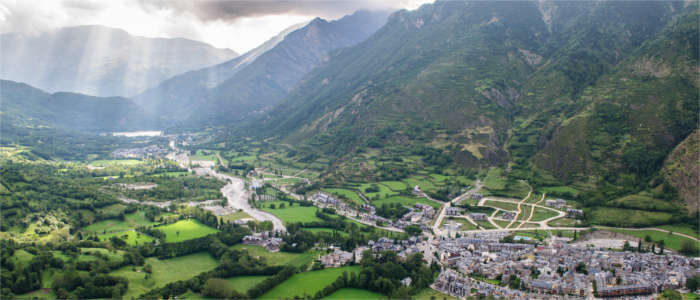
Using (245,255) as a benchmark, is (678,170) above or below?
above

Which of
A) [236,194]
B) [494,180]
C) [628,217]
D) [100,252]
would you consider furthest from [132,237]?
[628,217]

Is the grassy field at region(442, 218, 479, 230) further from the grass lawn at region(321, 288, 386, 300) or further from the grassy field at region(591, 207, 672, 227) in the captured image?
the grass lawn at region(321, 288, 386, 300)

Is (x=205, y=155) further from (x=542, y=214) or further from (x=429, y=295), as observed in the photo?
(x=429, y=295)

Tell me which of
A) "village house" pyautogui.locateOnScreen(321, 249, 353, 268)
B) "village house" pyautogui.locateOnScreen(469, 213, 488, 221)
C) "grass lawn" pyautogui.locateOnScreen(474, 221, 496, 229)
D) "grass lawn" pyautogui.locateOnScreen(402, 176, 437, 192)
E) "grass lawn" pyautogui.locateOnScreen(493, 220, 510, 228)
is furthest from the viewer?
"grass lawn" pyautogui.locateOnScreen(402, 176, 437, 192)

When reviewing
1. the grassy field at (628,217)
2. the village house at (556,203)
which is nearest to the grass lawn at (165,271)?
the village house at (556,203)

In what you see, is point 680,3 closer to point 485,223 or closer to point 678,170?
point 678,170

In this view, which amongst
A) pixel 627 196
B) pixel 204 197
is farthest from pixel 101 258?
pixel 627 196

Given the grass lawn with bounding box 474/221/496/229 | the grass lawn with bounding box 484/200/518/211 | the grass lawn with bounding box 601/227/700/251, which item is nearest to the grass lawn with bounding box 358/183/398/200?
the grass lawn with bounding box 484/200/518/211
